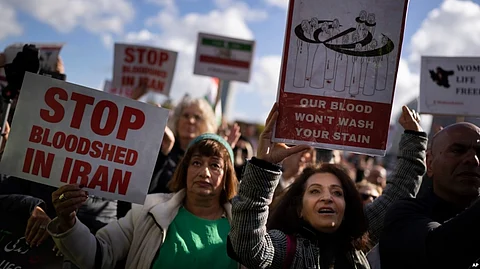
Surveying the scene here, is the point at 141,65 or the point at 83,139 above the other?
the point at 141,65

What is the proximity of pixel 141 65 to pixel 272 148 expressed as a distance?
13.3 feet

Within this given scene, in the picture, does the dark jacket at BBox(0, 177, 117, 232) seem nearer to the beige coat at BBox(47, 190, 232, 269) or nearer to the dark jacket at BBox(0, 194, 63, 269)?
the dark jacket at BBox(0, 194, 63, 269)

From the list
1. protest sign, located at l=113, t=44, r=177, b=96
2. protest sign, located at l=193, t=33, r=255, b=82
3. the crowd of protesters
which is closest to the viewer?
the crowd of protesters

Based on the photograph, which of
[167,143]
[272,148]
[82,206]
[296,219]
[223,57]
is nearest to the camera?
[272,148]

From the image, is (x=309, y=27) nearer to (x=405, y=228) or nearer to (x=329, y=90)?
(x=329, y=90)

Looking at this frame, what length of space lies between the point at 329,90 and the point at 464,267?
956 mm

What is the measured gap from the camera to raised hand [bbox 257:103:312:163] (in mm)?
2155

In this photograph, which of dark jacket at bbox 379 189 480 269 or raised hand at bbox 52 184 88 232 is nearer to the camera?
dark jacket at bbox 379 189 480 269

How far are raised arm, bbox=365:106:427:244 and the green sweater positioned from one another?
0.81 metres

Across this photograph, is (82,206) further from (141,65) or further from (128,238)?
(141,65)

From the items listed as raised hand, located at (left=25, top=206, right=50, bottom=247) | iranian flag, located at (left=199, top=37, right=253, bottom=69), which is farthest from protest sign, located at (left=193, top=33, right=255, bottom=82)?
raised hand, located at (left=25, top=206, right=50, bottom=247)

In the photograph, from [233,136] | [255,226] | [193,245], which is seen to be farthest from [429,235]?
[233,136]

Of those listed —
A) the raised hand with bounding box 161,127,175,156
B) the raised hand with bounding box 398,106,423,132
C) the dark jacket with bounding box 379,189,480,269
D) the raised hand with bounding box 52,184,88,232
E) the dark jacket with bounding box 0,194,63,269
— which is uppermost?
the raised hand with bounding box 398,106,423,132

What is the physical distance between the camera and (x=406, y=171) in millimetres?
2674
